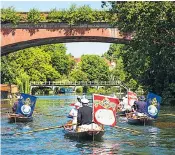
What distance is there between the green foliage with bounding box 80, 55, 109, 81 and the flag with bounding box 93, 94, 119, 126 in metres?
104

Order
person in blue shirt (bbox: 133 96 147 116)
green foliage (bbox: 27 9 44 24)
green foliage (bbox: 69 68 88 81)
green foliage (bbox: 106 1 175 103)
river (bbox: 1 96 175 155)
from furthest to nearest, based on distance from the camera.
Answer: green foliage (bbox: 69 68 88 81) < green foliage (bbox: 27 9 44 24) < green foliage (bbox: 106 1 175 103) < person in blue shirt (bbox: 133 96 147 116) < river (bbox: 1 96 175 155)

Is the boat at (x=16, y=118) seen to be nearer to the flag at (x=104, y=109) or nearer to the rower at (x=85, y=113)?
the rower at (x=85, y=113)

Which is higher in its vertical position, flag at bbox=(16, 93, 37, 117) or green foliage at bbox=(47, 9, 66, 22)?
green foliage at bbox=(47, 9, 66, 22)

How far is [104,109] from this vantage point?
19375mm

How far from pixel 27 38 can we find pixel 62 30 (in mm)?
3485

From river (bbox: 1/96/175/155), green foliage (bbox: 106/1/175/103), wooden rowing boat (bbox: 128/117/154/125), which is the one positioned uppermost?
green foliage (bbox: 106/1/175/103)

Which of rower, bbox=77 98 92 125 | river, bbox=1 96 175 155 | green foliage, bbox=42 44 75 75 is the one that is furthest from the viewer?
green foliage, bbox=42 44 75 75

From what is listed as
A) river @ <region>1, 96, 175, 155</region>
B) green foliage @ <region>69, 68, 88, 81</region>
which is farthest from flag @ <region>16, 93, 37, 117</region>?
green foliage @ <region>69, 68, 88, 81</region>

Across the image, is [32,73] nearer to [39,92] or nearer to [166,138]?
[39,92]

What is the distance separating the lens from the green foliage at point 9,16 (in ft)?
152

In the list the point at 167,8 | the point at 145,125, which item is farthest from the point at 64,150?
the point at 167,8

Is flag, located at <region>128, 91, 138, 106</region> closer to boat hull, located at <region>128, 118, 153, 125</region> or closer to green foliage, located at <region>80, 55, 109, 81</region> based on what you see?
boat hull, located at <region>128, 118, 153, 125</region>

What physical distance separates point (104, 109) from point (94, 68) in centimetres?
10513

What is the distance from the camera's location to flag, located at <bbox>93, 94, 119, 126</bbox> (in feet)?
63.2
